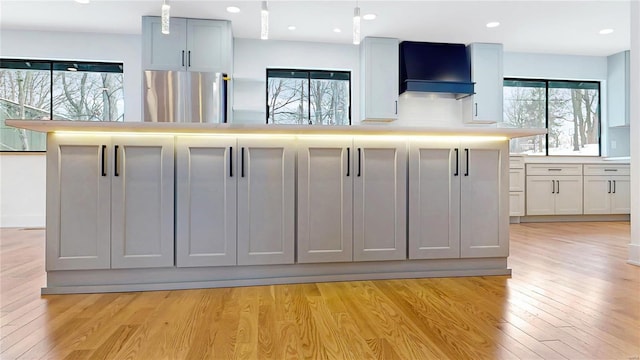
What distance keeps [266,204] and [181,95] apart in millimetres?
2874

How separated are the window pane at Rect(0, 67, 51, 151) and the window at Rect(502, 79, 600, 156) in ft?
22.4

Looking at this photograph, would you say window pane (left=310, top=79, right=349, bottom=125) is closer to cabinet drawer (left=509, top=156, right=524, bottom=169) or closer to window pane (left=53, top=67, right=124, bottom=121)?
cabinet drawer (left=509, top=156, right=524, bottom=169)

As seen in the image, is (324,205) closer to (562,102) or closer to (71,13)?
(71,13)

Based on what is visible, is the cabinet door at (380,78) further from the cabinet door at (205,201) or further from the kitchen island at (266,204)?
the cabinet door at (205,201)

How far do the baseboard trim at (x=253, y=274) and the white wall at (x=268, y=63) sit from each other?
3.31 m

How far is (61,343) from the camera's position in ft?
4.77

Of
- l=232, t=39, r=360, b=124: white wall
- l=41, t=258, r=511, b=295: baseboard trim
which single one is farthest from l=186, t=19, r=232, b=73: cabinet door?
l=41, t=258, r=511, b=295: baseboard trim

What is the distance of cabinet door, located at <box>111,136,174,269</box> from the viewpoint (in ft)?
6.96

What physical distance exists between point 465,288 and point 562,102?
5.39 m

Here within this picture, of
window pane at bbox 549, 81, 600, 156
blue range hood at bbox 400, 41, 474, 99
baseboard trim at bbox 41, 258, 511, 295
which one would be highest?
blue range hood at bbox 400, 41, 474, 99

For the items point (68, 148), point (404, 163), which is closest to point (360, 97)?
point (404, 163)

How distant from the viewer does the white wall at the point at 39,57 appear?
4.90 meters

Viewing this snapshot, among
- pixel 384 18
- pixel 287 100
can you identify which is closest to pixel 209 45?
pixel 287 100

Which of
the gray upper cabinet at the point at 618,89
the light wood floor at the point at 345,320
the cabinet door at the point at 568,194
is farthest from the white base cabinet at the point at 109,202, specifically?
the gray upper cabinet at the point at 618,89
